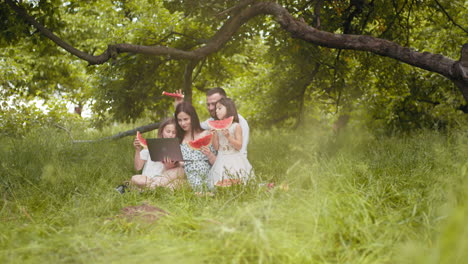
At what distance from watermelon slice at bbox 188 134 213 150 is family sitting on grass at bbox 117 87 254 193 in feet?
0.19

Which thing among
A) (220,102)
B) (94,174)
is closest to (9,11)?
(94,174)

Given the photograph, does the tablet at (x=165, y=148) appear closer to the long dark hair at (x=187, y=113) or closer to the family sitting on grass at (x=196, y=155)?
the family sitting on grass at (x=196, y=155)

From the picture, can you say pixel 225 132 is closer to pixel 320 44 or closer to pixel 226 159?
pixel 226 159

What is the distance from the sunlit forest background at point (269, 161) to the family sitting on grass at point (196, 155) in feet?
1.59

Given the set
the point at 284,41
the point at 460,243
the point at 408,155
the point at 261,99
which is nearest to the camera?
the point at 460,243

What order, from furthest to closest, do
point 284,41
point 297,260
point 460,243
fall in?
point 284,41 → point 297,260 → point 460,243

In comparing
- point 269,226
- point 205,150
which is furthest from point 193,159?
point 269,226

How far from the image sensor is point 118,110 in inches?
350

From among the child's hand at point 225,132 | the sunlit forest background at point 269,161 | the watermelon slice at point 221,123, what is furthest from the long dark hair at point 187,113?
the sunlit forest background at point 269,161

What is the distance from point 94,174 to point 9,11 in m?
3.36

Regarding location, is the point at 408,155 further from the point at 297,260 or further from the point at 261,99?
the point at 261,99

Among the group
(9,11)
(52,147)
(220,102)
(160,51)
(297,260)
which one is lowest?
(297,260)

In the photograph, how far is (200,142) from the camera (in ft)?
18.2

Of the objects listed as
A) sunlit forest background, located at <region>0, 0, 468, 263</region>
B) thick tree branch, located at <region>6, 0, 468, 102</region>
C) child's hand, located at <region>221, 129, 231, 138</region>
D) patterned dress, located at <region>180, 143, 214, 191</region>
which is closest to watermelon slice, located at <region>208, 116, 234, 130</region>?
child's hand, located at <region>221, 129, 231, 138</region>
